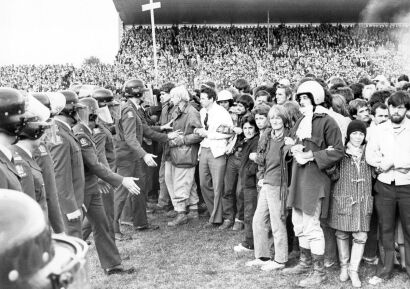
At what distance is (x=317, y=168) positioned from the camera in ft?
17.8

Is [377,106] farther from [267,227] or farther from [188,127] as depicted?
[188,127]

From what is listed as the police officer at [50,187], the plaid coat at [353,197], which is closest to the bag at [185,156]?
the plaid coat at [353,197]

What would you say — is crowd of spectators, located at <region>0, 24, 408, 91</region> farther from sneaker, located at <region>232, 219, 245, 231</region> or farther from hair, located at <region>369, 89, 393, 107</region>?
hair, located at <region>369, 89, 393, 107</region>

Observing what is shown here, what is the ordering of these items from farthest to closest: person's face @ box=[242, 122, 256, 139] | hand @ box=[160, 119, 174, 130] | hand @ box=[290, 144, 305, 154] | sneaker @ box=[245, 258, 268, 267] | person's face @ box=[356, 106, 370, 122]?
hand @ box=[160, 119, 174, 130]
person's face @ box=[242, 122, 256, 139]
person's face @ box=[356, 106, 370, 122]
sneaker @ box=[245, 258, 268, 267]
hand @ box=[290, 144, 305, 154]

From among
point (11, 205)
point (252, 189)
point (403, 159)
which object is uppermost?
point (11, 205)

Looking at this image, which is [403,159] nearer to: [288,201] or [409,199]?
[409,199]

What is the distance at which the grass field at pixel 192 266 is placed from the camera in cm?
571

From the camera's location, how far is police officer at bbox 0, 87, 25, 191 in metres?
2.72

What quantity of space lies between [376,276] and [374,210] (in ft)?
2.23

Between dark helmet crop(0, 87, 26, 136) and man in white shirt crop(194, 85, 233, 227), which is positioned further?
man in white shirt crop(194, 85, 233, 227)

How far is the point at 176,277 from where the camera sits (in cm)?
599

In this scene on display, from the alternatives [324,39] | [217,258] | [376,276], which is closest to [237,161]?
[217,258]

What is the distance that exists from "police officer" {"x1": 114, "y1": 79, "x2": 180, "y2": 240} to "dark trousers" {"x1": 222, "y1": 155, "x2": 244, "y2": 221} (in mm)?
1117

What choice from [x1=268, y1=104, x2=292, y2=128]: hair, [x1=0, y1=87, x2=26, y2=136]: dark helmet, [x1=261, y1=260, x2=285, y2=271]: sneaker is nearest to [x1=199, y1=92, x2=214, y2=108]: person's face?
[x1=268, y1=104, x2=292, y2=128]: hair
